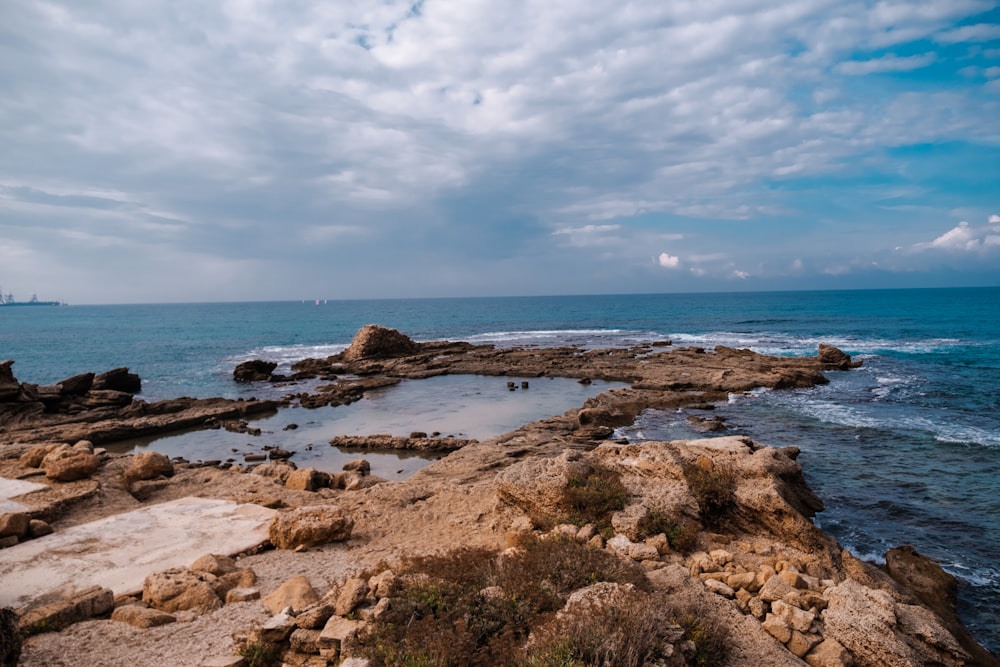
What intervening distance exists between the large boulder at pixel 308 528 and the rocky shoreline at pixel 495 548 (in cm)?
4

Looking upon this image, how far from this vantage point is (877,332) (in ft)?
206

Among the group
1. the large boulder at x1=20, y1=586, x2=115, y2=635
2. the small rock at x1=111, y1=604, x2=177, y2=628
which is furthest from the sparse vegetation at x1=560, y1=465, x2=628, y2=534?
the large boulder at x1=20, y1=586, x2=115, y2=635

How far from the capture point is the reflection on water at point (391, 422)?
20609 mm

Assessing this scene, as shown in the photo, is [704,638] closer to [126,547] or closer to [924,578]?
[924,578]

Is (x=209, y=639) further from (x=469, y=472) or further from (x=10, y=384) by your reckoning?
(x=10, y=384)

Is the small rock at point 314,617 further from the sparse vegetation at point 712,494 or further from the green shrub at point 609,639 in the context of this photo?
the sparse vegetation at point 712,494

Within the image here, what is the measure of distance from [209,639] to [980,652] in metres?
10.7

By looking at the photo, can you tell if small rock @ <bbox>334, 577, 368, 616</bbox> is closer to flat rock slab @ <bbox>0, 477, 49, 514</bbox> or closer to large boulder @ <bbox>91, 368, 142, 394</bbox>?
flat rock slab @ <bbox>0, 477, 49, 514</bbox>

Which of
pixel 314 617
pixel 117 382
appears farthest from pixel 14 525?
pixel 117 382

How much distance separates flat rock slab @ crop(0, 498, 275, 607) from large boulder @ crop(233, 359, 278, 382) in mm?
30862

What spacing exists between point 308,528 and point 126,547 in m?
3.13

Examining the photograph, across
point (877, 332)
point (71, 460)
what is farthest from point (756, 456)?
point (877, 332)

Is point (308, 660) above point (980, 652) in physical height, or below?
above

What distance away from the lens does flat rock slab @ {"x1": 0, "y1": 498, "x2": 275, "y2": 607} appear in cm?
802
